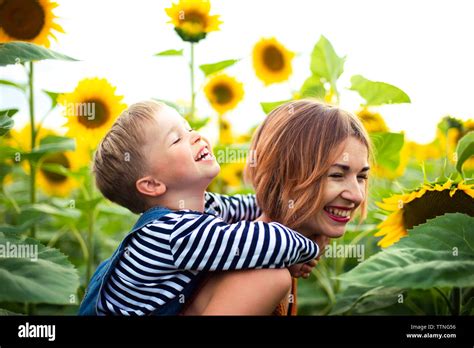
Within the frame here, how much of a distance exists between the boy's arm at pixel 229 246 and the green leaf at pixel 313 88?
423 mm

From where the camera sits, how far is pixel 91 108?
109 cm

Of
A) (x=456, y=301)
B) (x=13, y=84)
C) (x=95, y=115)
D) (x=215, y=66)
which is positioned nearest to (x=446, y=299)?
(x=456, y=301)

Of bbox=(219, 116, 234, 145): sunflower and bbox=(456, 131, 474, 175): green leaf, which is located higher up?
bbox=(219, 116, 234, 145): sunflower

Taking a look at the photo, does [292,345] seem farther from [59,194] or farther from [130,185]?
[59,194]

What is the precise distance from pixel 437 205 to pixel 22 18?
0.69 meters

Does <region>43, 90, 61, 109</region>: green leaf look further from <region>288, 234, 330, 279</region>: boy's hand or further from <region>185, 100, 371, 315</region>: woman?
<region>288, 234, 330, 279</region>: boy's hand

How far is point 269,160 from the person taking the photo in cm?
91

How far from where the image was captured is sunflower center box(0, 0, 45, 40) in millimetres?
1002

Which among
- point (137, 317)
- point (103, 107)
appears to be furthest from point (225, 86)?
point (137, 317)

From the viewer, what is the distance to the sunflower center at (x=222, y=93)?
133 cm

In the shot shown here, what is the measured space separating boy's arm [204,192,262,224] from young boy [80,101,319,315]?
0.11 m

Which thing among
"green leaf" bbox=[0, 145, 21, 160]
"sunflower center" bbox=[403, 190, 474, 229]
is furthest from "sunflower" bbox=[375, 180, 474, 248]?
"green leaf" bbox=[0, 145, 21, 160]

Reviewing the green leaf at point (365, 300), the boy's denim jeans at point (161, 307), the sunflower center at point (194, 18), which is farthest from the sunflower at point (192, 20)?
the green leaf at point (365, 300)

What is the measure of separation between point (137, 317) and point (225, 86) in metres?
0.64
